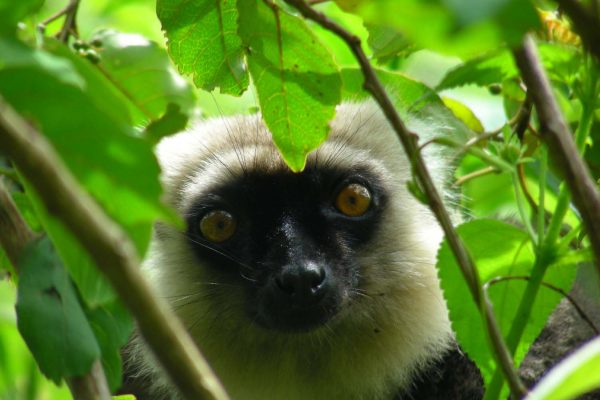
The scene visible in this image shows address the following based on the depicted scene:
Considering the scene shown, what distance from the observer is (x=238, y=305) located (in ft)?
13.6

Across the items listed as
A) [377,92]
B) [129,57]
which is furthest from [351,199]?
[377,92]

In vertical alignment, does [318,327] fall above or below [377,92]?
below

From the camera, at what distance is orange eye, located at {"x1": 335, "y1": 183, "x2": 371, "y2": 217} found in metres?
4.17

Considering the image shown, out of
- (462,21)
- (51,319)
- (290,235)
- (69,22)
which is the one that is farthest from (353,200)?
(462,21)

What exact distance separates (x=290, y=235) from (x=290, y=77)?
1.41 meters

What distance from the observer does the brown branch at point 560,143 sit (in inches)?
64.2

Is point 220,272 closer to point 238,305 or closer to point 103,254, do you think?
point 238,305

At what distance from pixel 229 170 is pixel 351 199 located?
2.14 feet

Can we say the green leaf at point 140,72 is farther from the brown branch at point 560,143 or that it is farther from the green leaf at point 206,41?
the brown branch at point 560,143

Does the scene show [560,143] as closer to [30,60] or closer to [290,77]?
[290,77]

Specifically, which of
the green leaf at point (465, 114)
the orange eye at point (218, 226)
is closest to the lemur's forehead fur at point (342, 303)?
the orange eye at point (218, 226)

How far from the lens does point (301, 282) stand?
3527 millimetres

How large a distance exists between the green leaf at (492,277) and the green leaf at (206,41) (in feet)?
2.99

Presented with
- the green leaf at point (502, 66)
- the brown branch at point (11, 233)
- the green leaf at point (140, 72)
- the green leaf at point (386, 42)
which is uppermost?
the green leaf at point (140, 72)
